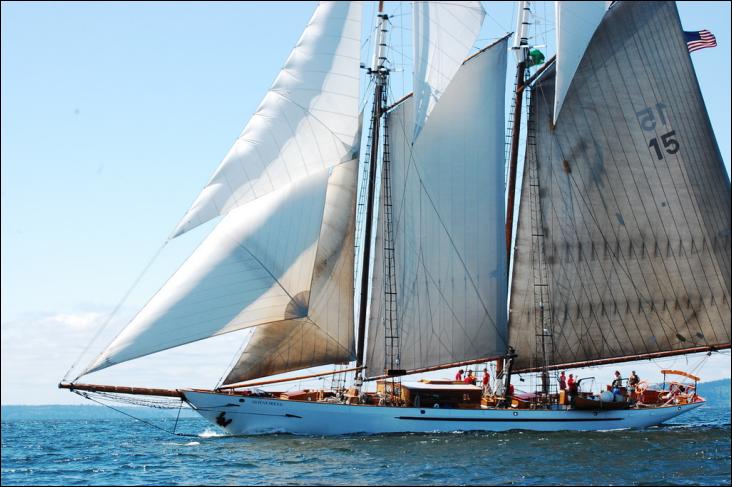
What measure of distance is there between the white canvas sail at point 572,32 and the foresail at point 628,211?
3.95 feet

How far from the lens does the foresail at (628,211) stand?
46.8 meters

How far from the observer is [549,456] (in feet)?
116

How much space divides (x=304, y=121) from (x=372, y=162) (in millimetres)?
5895

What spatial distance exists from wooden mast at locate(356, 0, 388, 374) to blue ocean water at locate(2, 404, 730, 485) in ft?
20.2

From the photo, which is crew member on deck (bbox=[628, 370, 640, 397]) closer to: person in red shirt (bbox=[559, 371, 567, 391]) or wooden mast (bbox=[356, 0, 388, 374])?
person in red shirt (bbox=[559, 371, 567, 391])

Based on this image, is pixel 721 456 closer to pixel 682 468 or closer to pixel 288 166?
pixel 682 468

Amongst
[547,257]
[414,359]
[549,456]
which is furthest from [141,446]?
[547,257]

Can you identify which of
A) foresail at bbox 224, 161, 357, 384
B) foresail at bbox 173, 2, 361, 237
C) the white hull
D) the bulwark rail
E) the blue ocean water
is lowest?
the blue ocean water

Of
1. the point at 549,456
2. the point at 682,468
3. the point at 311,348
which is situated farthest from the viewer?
the point at 311,348

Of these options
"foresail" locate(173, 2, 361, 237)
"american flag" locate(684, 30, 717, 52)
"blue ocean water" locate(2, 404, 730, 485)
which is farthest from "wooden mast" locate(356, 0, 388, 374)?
"american flag" locate(684, 30, 717, 52)

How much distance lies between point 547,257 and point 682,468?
→ 1628 cm

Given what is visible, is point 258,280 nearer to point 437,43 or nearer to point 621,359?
point 437,43

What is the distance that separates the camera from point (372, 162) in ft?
153

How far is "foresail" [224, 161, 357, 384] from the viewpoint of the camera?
4200 cm
